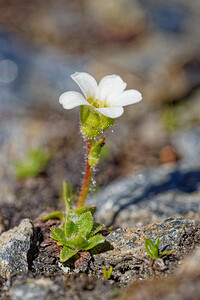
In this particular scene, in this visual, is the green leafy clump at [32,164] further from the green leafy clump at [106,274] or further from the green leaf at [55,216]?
the green leafy clump at [106,274]

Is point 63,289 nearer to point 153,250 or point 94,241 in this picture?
point 94,241

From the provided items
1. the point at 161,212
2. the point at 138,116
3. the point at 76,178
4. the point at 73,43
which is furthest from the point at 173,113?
the point at 73,43

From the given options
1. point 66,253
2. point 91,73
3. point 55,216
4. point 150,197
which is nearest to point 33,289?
point 66,253

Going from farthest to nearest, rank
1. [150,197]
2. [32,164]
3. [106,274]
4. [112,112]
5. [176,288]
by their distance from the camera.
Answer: [32,164] < [150,197] < [112,112] < [106,274] < [176,288]

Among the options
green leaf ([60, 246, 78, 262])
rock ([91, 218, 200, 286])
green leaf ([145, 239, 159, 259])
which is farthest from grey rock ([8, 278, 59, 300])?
green leaf ([145, 239, 159, 259])

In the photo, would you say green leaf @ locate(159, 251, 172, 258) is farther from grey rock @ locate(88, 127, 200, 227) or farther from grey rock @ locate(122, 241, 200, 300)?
grey rock @ locate(88, 127, 200, 227)

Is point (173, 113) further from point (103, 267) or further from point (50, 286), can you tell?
point (50, 286)
